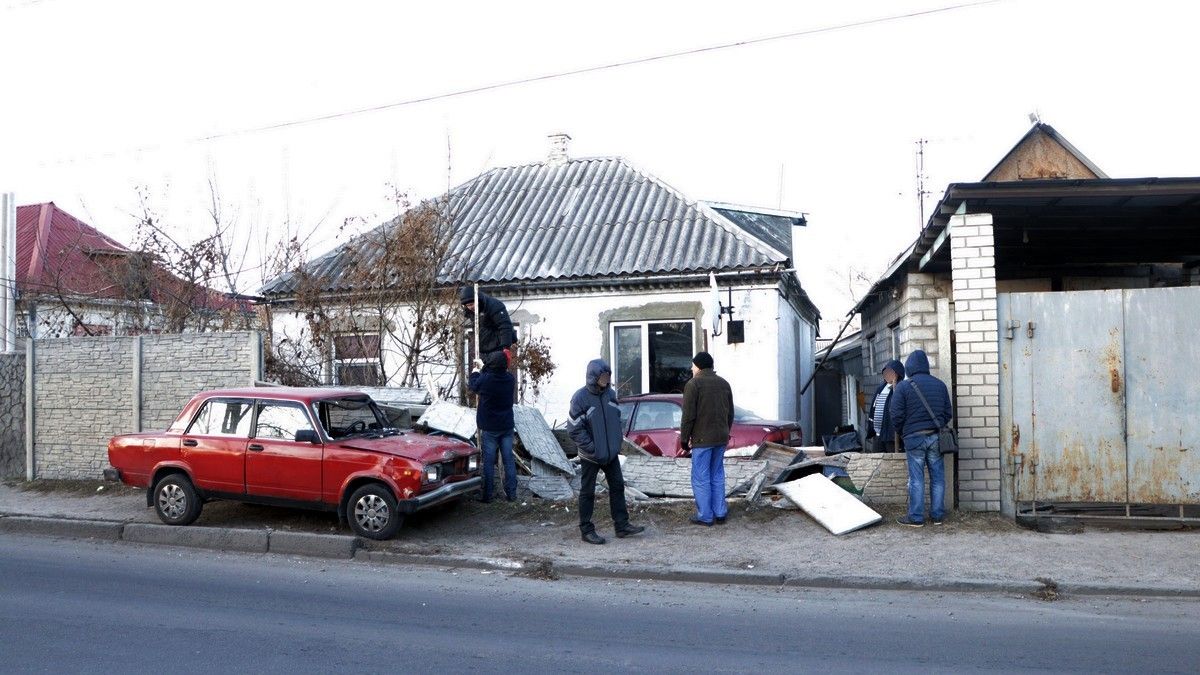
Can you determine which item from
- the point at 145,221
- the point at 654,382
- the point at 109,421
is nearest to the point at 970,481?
the point at 654,382

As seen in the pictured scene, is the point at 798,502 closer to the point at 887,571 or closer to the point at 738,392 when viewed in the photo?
the point at 887,571

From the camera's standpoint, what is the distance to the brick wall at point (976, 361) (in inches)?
391

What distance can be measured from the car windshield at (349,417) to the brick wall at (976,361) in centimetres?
611

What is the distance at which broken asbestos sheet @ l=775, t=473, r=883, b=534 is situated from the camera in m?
9.57

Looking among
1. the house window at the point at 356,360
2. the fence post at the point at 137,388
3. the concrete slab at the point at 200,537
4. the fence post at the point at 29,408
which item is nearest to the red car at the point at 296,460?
the concrete slab at the point at 200,537

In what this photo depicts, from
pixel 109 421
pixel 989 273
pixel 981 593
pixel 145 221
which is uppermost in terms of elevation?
pixel 145 221

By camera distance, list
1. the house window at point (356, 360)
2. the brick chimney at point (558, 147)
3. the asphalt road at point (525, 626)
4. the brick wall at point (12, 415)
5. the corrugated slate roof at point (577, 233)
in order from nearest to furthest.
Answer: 1. the asphalt road at point (525, 626)
2. the brick wall at point (12, 415)
3. the house window at point (356, 360)
4. the corrugated slate roof at point (577, 233)
5. the brick chimney at point (558, 147)

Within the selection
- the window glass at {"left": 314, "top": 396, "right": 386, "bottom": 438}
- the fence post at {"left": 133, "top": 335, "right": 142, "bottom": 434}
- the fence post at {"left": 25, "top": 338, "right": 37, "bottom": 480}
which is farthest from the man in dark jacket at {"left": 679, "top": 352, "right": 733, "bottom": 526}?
the fence post at {"left": 25, "top": 338, "right": 37, "bottom": 480}

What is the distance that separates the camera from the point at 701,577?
8391mm

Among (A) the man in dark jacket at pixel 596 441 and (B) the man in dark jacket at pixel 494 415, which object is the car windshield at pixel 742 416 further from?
(A) the man in dark jacket at pixel 596 441

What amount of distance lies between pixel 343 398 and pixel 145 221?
23.8ft

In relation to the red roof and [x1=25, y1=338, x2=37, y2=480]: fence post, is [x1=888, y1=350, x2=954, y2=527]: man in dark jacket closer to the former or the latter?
the red roof

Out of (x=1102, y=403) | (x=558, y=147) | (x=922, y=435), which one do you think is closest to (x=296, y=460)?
(x=922, y=435)

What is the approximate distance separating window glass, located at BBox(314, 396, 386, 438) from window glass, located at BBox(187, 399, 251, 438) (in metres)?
0.82
